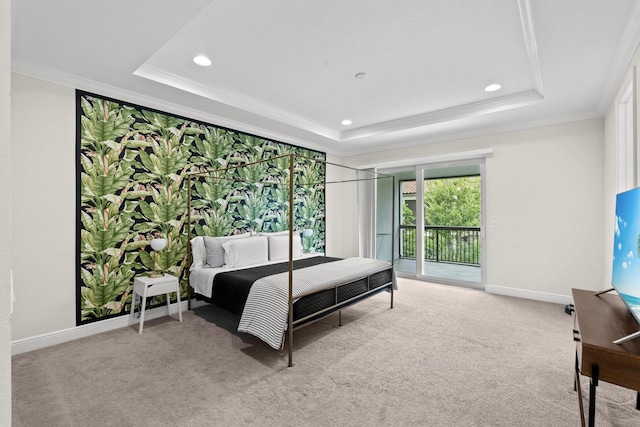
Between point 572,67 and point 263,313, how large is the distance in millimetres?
3649

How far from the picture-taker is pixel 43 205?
9.34 ft

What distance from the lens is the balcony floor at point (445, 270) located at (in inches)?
207

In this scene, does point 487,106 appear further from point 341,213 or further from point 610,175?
point 341,213

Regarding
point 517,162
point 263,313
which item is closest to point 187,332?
point 263,313

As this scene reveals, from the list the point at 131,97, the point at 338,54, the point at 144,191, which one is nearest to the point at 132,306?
the point at 144,191

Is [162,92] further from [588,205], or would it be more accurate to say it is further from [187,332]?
[588,205]

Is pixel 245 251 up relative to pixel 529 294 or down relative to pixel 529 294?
up

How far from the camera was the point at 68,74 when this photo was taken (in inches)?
115

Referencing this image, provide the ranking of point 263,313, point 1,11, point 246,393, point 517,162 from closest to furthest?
point 1,11
point 246,393
point 263,313
point 517,162

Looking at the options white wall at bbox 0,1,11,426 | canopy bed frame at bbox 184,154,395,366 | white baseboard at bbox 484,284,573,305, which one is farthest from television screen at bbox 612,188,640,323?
white baseboard at bbox 484,284,573,305

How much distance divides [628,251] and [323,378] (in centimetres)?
213

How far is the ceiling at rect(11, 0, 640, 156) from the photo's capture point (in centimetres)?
214

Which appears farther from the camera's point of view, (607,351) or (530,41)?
(530,41)

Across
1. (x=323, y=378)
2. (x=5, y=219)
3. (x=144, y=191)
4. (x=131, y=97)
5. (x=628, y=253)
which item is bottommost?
(x=323, y=378)
